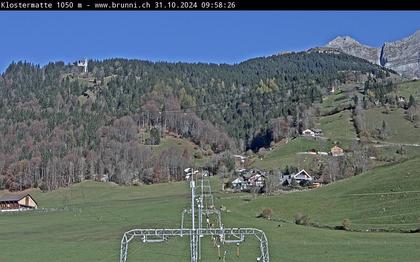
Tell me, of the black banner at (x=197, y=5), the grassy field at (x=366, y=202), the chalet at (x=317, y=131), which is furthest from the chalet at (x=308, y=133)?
the black banner at (x=197, y=5)

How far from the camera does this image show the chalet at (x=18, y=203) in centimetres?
13062

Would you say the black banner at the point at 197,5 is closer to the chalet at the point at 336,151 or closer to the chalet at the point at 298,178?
the chalet at the point at 298,178

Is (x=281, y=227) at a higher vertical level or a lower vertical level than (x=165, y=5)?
lower

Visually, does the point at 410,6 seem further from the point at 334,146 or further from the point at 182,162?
the point at 182,162

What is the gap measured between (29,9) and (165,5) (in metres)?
1.81

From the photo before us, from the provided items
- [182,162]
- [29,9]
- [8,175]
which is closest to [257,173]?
[182,162]

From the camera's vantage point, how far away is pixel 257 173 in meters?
137

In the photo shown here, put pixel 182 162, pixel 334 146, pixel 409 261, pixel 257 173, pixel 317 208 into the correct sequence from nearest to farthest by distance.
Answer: pixel 409 261
pixel 317 208
pixel 257 173
pixel 334 146
pixel 182 162

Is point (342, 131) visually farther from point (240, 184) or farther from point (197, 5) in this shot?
point (197, 5)

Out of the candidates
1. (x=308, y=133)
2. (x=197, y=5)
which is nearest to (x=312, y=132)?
(x=308, y=133)

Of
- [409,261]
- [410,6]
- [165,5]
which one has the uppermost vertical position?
[165,5]

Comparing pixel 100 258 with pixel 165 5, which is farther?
pixel 100 258

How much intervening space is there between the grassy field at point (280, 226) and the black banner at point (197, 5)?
120 ft

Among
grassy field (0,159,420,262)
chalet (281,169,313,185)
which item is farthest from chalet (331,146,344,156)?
grassy field (0,159,420,262)
